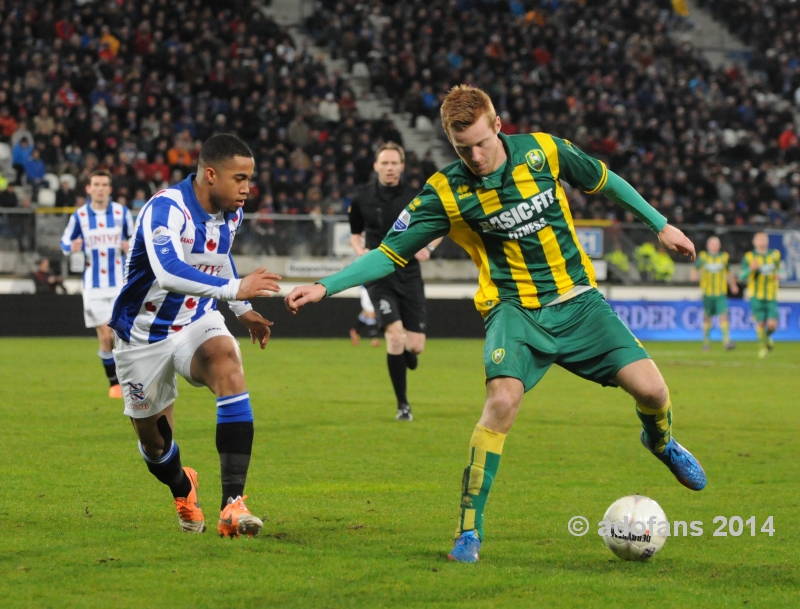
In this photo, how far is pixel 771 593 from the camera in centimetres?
429

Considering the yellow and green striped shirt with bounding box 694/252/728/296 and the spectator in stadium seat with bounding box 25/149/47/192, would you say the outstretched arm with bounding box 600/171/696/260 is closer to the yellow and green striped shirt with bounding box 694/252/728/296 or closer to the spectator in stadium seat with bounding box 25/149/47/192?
the yellow and green striped shirt with bounding box 694/252/728/296

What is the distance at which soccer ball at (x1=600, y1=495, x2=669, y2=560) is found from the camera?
4.84m

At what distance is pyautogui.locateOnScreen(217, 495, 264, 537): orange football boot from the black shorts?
5184 mm

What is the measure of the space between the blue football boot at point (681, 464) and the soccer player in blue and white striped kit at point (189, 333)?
2051 mm

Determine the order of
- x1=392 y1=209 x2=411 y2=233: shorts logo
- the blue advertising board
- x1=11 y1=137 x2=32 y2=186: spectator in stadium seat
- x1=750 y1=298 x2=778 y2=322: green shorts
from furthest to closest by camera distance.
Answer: the blue advertising board → x1=11 y1=137 x2=32 y2=186: spectator in stadium seat → x1=750 y1=298 x2=778 y2=322: green shorts → x1=392 y1=209 x2=411 y2=233: shorts logo

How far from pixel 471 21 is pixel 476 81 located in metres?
2.83

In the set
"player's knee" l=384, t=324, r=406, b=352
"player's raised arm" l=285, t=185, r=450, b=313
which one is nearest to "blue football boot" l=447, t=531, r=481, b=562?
"player's raised arm" l=285, t=185, r=450, b=313

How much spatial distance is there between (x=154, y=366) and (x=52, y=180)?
59.3 feet

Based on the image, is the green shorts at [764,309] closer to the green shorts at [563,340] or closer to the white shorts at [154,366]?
the green shorts at [563,340]

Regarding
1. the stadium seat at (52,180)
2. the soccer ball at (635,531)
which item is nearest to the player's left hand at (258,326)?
the soccer ball at (635,531)

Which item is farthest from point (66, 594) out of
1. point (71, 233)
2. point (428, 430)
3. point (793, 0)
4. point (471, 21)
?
point (793, 0)

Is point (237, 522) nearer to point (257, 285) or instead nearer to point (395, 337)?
point (257, 285)

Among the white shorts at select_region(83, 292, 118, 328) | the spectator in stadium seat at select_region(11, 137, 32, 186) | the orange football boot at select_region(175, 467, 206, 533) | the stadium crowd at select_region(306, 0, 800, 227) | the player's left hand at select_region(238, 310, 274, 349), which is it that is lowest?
the orange football boot at select_region(175, 467, 206, 533)

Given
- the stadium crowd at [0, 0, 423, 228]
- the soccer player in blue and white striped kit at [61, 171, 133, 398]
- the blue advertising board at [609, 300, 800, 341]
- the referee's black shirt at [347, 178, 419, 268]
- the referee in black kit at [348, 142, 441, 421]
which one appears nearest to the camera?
the referee in black kit at [348, 142, 441, 421]
